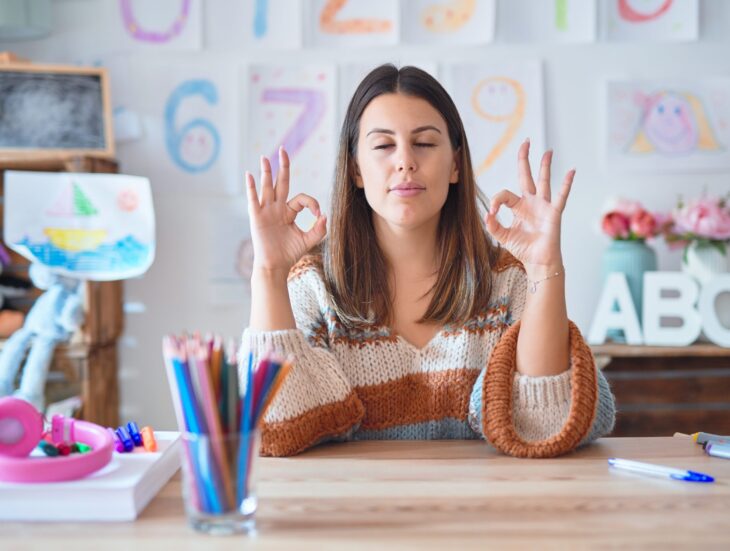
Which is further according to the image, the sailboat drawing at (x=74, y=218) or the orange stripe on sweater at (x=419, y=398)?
the sailboat drawing at (x=74, y=218)

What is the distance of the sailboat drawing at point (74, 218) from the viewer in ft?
6.88

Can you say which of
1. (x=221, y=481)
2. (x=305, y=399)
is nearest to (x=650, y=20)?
(x=305, y=399)

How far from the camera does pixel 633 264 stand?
2.19 m

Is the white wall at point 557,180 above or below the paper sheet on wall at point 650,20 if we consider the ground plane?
below

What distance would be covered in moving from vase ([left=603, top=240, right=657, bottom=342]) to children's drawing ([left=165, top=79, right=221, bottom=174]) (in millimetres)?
1099

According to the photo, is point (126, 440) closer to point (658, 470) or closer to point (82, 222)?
point (658, 470)

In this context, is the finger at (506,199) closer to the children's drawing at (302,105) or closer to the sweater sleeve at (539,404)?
the sweater sleeve at (539,404)

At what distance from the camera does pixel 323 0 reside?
7.52ft

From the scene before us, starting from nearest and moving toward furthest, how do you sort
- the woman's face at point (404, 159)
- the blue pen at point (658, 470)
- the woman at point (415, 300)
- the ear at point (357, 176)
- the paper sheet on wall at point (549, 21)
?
the blue pen at point (658, 470) → the woman at point (415, 300) → the woman's face at point (404, 159) → the ear at point (357, 176) → the paper sheet on wall at point (549, 21)

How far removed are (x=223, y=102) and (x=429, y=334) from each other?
4.21 feet

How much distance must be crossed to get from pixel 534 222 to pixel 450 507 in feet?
1.59

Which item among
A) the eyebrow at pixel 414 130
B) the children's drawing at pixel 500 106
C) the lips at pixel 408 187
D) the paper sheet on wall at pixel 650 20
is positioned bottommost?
the lips at pixel 408 187

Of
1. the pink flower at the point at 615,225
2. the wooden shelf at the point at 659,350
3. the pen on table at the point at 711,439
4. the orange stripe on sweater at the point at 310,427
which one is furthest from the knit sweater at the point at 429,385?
the pink flower at the point at 615,225

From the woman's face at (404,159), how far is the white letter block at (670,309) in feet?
3.42
